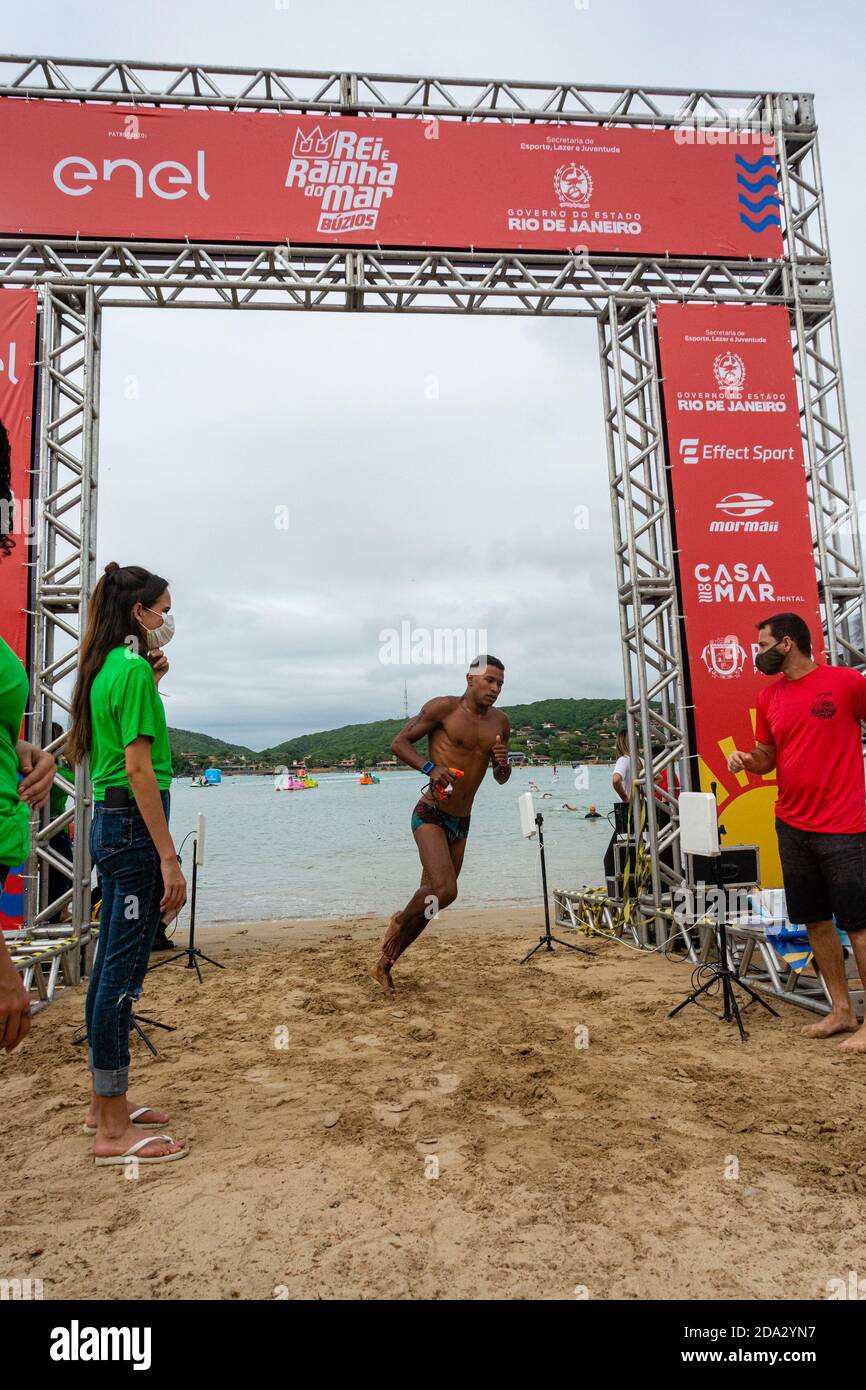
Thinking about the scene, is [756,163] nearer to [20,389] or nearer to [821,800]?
[821,800]

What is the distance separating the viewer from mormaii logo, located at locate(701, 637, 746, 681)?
6.94 metres

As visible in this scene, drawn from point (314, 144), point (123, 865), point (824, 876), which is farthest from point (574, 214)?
point (123, 865)

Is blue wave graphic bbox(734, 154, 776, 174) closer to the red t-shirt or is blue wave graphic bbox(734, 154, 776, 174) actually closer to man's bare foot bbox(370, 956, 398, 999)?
the red t-shirt

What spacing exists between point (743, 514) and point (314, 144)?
198 inches

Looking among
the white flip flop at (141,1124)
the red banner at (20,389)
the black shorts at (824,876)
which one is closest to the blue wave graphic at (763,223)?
the black shorts at (824,876)

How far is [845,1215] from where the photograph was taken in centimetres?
246

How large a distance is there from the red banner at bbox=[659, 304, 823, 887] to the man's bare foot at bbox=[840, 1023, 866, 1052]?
2.66 meters

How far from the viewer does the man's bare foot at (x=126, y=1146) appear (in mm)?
2957

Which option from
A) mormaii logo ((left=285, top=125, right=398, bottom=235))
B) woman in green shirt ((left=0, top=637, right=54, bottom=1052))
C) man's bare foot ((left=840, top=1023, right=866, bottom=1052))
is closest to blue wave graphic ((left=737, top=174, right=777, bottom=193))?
mormaii logo ((left=285, top=125, right=398, bottom=235))

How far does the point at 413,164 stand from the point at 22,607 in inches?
204

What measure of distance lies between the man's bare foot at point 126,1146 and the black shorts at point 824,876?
3.36m

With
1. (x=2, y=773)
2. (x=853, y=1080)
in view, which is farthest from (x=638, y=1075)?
(x=2, y=773)

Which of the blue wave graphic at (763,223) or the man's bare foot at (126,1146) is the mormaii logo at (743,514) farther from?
the man's bare foot at (126,1146)
